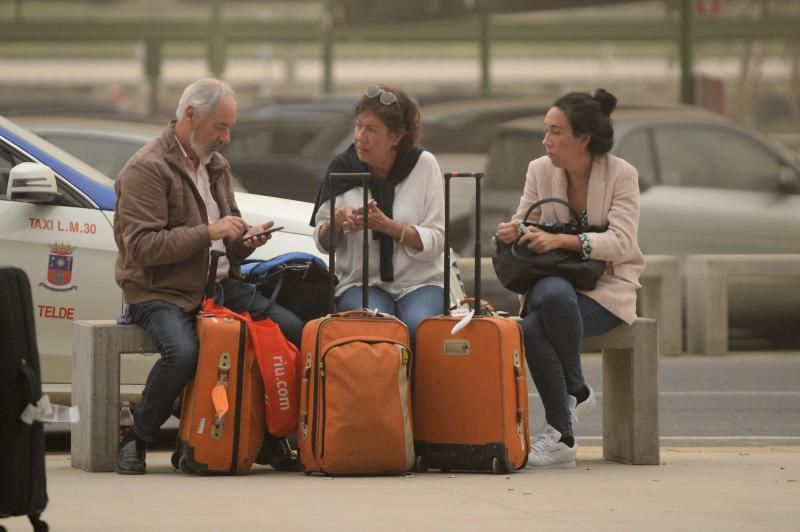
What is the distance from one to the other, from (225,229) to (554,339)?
4.59ft

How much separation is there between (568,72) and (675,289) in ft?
9.56

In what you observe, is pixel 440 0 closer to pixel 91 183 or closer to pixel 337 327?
pixel 91 183

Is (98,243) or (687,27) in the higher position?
(687,27)

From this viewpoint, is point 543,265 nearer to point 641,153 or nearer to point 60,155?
point 60,155

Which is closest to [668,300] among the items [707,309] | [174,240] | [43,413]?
[707,309]

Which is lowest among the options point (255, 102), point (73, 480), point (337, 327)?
point (73, 480)

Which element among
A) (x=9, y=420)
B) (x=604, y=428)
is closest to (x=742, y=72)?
(x=604, y=428)

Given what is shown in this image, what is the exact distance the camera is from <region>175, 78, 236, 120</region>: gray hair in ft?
24.7

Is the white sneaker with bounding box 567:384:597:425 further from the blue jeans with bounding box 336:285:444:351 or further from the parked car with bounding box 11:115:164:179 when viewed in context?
the parked car with bounding box 11:115:164:179

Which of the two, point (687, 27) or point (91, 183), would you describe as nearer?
point (91, 183)

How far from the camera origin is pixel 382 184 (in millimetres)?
7801

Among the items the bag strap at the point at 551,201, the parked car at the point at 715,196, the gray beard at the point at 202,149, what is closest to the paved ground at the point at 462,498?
the bag strap at the point at 551,201

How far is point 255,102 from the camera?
16422 mm

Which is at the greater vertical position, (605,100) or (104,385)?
(605,100)
